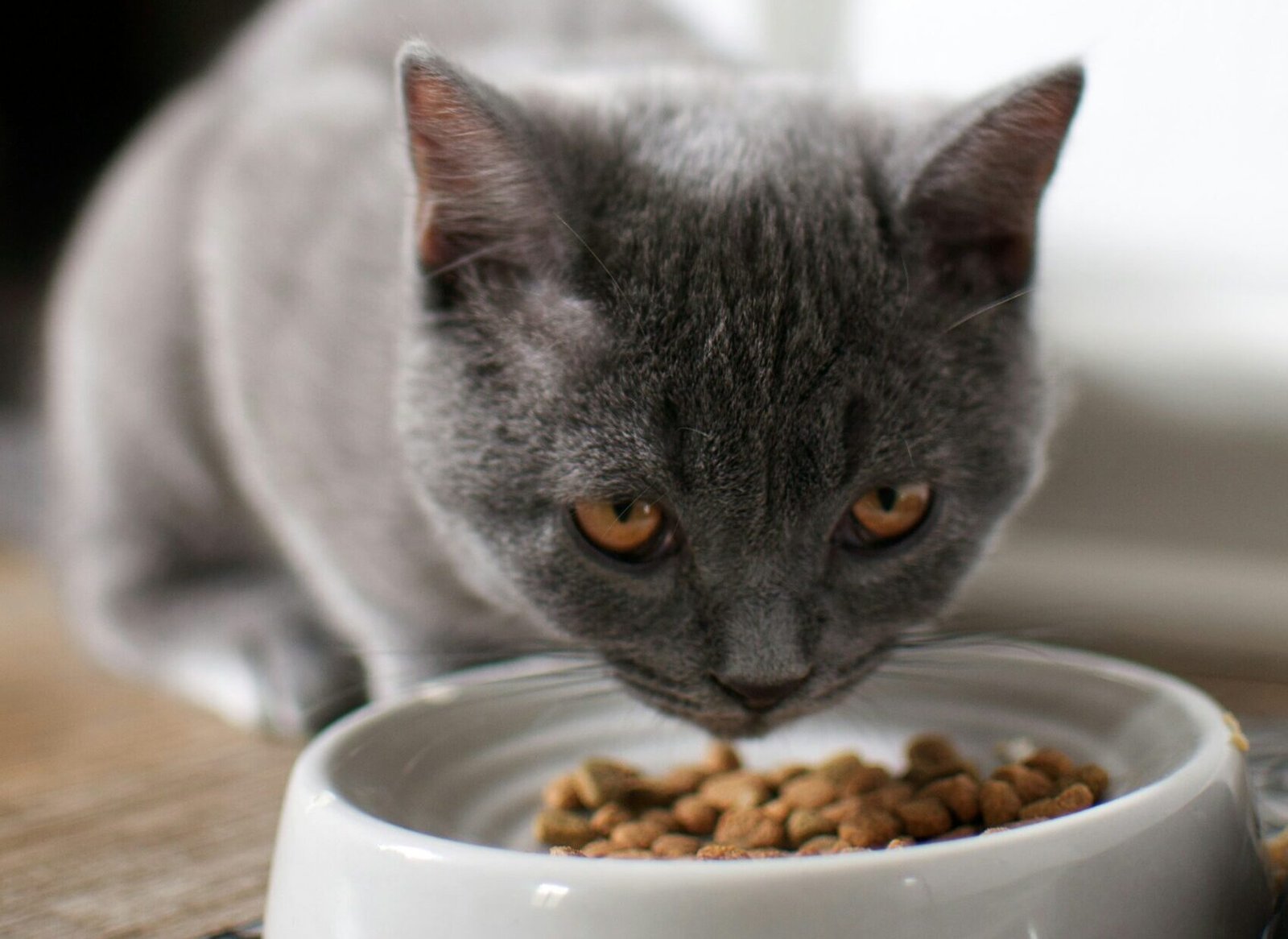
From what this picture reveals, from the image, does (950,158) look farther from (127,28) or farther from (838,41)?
(127,28)

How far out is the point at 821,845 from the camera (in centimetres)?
70

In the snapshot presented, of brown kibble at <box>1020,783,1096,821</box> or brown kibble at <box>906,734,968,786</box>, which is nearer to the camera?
brown kibble at <box>1020,783,1096,821</box>

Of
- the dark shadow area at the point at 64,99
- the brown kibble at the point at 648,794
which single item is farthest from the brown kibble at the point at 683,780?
the dark shadow area at the point at 64,99

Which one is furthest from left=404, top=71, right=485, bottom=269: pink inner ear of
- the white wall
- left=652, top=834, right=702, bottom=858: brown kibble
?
the white wall

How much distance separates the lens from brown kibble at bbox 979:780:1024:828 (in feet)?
2.35

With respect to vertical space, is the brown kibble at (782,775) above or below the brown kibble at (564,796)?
below

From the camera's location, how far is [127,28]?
7.57ft

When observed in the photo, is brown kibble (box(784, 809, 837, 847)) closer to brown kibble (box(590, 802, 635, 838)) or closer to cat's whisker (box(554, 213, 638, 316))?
brown kibble (box(590, 802, 635, 838))

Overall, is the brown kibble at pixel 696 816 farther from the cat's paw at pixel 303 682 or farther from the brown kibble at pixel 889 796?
the cat's paw at pixel 303 682

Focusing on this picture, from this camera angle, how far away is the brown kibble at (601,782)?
80cm

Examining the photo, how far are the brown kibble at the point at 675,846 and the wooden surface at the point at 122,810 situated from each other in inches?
10.8

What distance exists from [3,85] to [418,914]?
218 cm

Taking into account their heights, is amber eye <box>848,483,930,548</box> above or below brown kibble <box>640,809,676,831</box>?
above

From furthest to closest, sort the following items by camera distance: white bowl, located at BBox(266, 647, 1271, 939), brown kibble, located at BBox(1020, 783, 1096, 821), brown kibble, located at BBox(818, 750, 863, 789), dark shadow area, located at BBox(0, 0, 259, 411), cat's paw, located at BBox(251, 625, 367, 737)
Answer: dark shadow area, located at BBox(0, 0, 259, 411) < cat's paw, located at BBox(251, 625, 367, 737) < brown kibble, located at BBox(818, 750, 863, 789) < brown kibble, located at BBox(1020, 783, 1096, 821) < white bowl, located at BBox(266, 647, 1271, 939)
